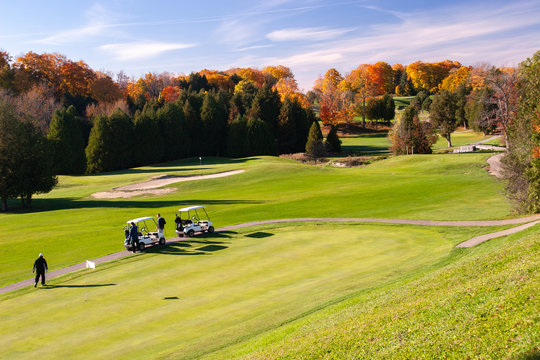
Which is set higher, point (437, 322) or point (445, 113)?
point (445, 113)

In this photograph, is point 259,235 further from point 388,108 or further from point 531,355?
point 388,108

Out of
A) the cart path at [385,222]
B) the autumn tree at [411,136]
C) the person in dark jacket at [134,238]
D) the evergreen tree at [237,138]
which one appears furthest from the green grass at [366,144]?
the person in dark jacket at [134,238]

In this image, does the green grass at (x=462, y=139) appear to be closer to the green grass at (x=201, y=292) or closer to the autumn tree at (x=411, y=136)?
the autumn tree at (x=411, y=136)

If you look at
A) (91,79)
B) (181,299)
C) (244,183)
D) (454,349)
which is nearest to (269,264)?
(181,299)

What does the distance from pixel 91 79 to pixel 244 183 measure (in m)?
95.6

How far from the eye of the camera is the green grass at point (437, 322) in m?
8.80

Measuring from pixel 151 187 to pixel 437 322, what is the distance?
51275mm

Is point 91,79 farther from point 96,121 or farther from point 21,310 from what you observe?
point 21,310

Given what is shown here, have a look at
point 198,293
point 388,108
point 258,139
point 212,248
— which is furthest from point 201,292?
point 388,108

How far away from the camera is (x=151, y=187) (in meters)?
57.9

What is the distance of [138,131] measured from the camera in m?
88.9

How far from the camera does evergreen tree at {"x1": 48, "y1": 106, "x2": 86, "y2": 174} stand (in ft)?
262

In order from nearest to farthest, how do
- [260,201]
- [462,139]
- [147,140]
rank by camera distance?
[260,201], [147,140], [462,139]

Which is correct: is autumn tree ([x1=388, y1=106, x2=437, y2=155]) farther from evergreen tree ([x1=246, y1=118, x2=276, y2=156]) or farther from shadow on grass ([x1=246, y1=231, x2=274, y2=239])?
shadow on grass ([x1=246, y1=231, x2=274, y2=239])
